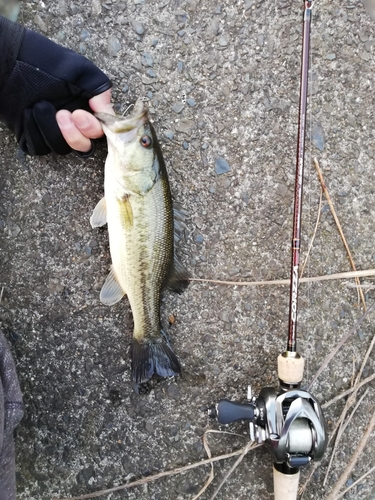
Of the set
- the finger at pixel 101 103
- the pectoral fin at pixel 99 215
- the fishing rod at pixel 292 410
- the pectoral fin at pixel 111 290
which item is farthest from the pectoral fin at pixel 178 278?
the finger at pixel 101 103

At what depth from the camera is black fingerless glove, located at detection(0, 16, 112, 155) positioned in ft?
6.67

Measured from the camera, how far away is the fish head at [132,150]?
193cm

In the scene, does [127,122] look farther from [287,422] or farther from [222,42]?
[287,422]

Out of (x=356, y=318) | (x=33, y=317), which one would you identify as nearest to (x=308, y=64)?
(x=356, y=318)

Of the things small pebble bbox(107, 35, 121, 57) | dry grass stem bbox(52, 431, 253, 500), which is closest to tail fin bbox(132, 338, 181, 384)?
dry grass stem bbox(52, 431, 253, 500)

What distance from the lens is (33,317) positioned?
231cm

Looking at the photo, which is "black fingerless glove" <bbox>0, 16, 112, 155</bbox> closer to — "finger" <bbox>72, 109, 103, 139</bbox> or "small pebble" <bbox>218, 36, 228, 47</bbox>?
"finger" <bbox>72, 109, 103, 139</bbox>

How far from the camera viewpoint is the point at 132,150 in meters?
1.94

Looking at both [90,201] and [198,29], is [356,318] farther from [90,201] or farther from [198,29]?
[198,29]

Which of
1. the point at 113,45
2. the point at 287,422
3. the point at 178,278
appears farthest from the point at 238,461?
the point at 113,45

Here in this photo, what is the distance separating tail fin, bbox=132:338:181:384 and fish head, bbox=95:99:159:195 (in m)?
0.70

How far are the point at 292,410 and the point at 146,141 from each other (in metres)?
1.26

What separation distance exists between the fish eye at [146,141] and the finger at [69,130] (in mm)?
303

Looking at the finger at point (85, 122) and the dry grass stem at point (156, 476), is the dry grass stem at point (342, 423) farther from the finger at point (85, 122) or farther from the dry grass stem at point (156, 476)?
the finger at point (85, 122)
